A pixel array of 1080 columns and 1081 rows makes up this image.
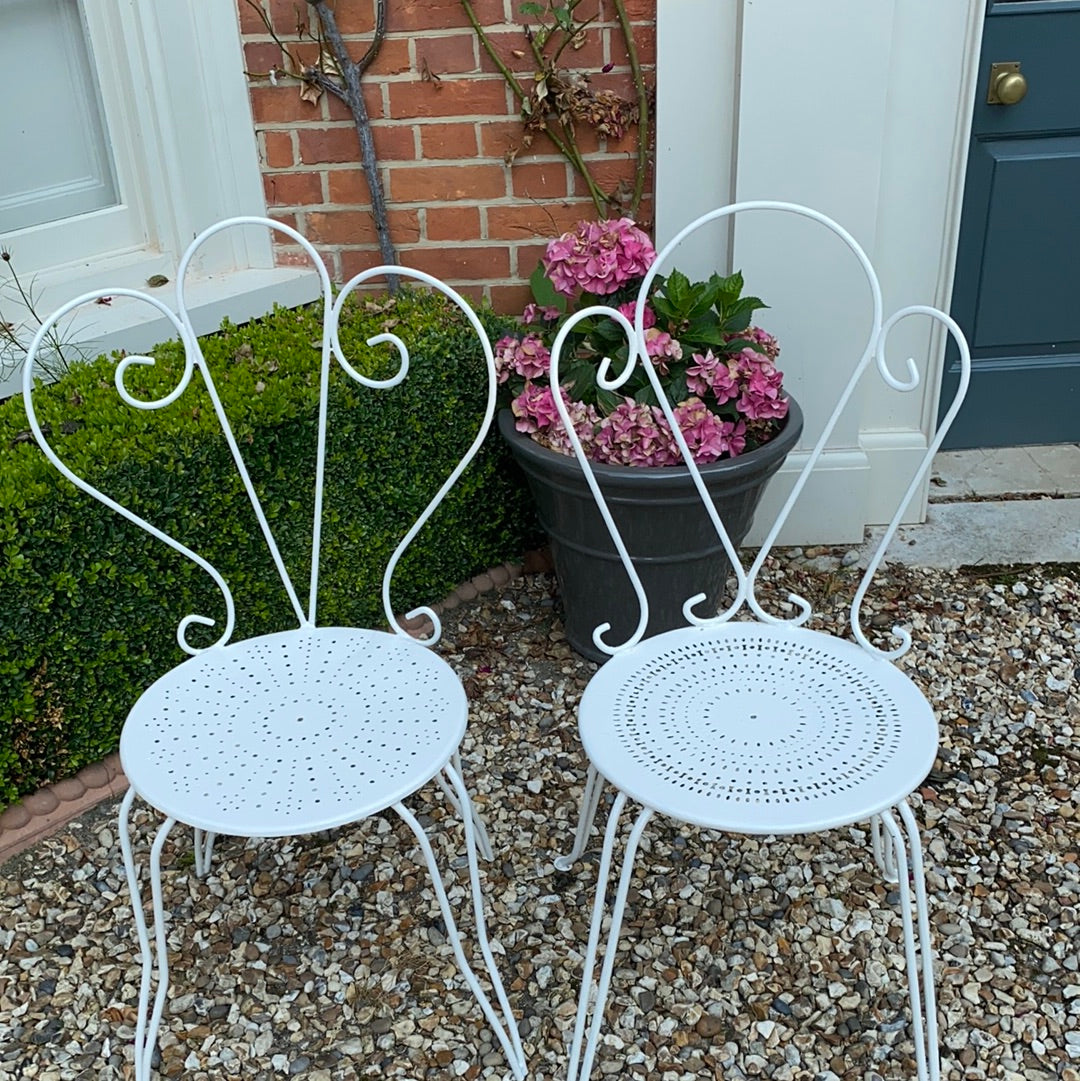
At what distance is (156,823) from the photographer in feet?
6.87

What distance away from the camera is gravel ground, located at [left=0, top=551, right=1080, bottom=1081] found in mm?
1672

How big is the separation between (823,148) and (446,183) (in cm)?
83

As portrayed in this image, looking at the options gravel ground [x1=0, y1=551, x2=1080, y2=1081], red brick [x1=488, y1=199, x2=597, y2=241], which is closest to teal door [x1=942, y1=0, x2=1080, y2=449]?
red brick [x1=488, y1=199, x2=597, y2=241]

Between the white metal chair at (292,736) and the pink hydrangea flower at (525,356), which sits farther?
the pink hydrangea flower at (525,356)

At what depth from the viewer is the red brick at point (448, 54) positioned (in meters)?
2.43

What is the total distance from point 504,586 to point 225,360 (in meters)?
0.88

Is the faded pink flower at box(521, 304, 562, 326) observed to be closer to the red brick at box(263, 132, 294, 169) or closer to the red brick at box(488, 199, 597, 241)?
the red brick at box(488, 199, 597, 241)

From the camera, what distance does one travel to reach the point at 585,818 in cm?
189

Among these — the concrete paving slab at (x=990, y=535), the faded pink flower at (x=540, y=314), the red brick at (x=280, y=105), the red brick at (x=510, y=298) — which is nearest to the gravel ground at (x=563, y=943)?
the concrete paving slab at (x=990, y=535)

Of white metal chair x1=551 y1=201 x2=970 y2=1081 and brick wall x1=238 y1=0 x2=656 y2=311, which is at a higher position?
brick wall x1=238 y1=0 x2=656 y2=311

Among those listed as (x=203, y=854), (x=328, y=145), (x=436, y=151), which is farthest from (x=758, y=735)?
(x=328, y=145)

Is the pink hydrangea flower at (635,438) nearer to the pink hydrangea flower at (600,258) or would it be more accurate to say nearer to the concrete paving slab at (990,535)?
the pink hydrangea flower at (600,258)

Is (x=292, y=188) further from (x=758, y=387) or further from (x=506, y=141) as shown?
(x=758, y=387)

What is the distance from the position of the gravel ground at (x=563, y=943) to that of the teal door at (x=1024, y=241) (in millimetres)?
1091
